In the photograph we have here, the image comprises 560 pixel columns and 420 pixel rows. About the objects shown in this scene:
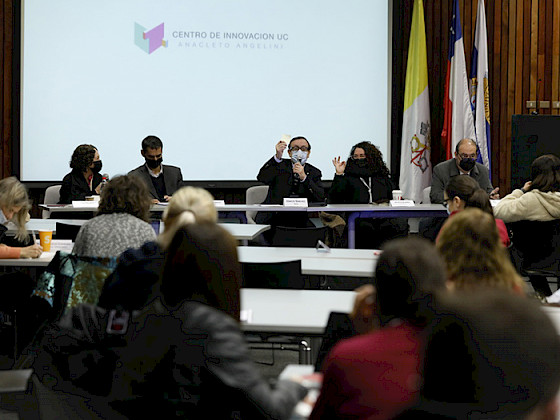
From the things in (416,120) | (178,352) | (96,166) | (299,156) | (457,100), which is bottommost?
(178,352)

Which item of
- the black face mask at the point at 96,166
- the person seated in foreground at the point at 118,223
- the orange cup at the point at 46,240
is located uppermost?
the black face mask at the point at 96,166

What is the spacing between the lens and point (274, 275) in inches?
145

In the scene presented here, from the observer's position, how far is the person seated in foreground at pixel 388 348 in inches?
58.4

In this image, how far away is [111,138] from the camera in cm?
836

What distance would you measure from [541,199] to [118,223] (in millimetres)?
3351

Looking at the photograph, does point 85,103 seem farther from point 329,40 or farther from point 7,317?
point 7,317

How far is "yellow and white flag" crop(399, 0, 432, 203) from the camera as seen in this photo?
866cm

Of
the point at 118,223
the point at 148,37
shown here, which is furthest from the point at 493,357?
the point at 148,37

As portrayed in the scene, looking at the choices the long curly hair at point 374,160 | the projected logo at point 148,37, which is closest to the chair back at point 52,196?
the projected logo at point 148,37

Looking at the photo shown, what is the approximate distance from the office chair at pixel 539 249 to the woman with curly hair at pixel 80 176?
12.7ft

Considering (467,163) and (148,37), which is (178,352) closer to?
(467,163)

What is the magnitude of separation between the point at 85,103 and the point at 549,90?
5554 mm

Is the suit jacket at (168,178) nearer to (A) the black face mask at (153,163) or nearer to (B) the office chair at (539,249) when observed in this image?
(A) the black face mask at (153,163)

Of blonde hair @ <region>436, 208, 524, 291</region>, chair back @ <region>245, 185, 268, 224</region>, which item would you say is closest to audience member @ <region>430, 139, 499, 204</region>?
chair back @ <region>245, 185, 268, 224</region>
